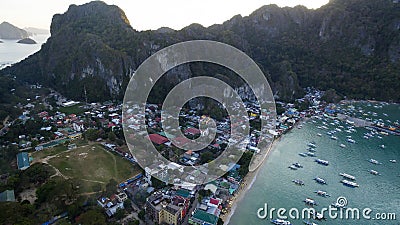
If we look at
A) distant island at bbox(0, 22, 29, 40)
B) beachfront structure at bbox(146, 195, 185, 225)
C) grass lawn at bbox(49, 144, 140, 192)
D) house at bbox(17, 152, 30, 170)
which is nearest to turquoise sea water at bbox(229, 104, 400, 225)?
beachfront structure at bbox(146, 195, 185, 225)

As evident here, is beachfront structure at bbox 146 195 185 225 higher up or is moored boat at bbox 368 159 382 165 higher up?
moored boat at bbox 368 159 382 165

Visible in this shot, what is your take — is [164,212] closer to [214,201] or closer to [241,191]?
[214,201]

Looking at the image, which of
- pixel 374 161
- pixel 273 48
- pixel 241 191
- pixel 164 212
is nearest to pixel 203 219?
pixel 164 212

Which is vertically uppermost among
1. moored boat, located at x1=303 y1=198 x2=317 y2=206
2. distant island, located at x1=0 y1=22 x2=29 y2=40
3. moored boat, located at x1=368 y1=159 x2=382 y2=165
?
distant island, located at x1=0 y1=22 x2=29 y2=40

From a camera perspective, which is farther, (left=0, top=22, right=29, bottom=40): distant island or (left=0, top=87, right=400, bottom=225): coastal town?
(left=0, top=22, right=29, bottom=40): distant island

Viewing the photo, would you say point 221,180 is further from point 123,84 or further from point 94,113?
point 123,84

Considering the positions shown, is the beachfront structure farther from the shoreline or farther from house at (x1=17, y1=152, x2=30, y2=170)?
house at (x1=17, y1=152, x2=30, y2=170)

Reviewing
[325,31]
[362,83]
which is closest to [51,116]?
[362,83]

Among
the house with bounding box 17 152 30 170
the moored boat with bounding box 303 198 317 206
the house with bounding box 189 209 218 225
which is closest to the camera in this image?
the house with bounding box 189 209 218 225

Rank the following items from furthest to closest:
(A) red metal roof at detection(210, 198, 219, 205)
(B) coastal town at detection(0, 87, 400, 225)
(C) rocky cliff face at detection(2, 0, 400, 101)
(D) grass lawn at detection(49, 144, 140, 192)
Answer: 1. (C) rocky cliff face at detection(2, 0, 400, 101)
2. (D) grass lawn at detection(49, 144, 140, 192)
3. (A) red metal roof at detection(210, 198, 219, 205)
4. (B) coastal town at detection(0, 87, 400, 225)
